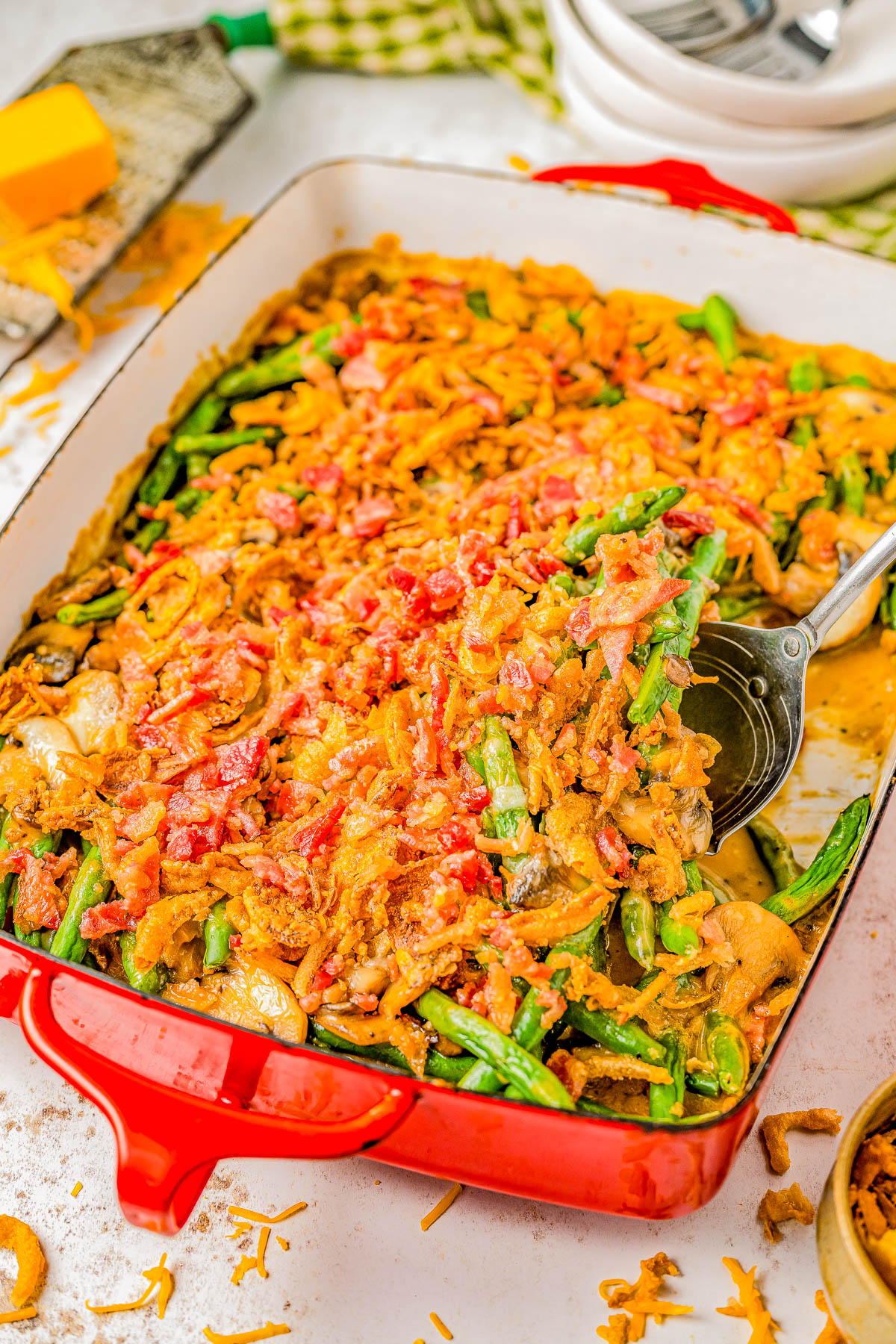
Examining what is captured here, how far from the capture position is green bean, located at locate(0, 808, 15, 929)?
→ 2.22 meters

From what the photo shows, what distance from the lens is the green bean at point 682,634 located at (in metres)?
2.22

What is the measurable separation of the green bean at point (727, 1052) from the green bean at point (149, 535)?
185 cm

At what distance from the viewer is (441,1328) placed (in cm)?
198

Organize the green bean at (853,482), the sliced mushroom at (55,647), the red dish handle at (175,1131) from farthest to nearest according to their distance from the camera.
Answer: the green bean at (853,482) < the sliced mushroom at (55,647) < the red dish handle at (175,1131)

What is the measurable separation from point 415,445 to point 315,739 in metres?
1.00

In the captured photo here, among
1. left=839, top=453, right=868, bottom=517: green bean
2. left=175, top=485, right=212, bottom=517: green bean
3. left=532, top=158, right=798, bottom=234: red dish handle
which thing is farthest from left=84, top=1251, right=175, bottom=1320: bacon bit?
left=532, top=158, right=798, bottom=234: red dish handle

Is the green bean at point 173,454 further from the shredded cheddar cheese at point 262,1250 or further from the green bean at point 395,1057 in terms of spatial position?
the shredded cheddar cheese at point 262,1250

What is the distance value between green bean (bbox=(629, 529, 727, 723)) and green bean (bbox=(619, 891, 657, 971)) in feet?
1.20

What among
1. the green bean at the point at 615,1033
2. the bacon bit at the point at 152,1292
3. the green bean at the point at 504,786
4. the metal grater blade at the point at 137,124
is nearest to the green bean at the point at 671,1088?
the green bean at the point at 615,1033

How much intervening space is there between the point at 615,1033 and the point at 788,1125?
0.49 meters

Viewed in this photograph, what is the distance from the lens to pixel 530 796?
210 cm

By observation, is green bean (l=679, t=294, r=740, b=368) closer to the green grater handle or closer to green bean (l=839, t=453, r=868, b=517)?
green bean (l=839, t=453, r=868, b=517)

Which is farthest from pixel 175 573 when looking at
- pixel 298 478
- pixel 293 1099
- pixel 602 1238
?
pixel 602 1238

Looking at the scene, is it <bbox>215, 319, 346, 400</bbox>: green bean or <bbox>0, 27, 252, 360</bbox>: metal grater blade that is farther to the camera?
<bbox>0, 27, 252, 360</bbox>: metal grater blade
